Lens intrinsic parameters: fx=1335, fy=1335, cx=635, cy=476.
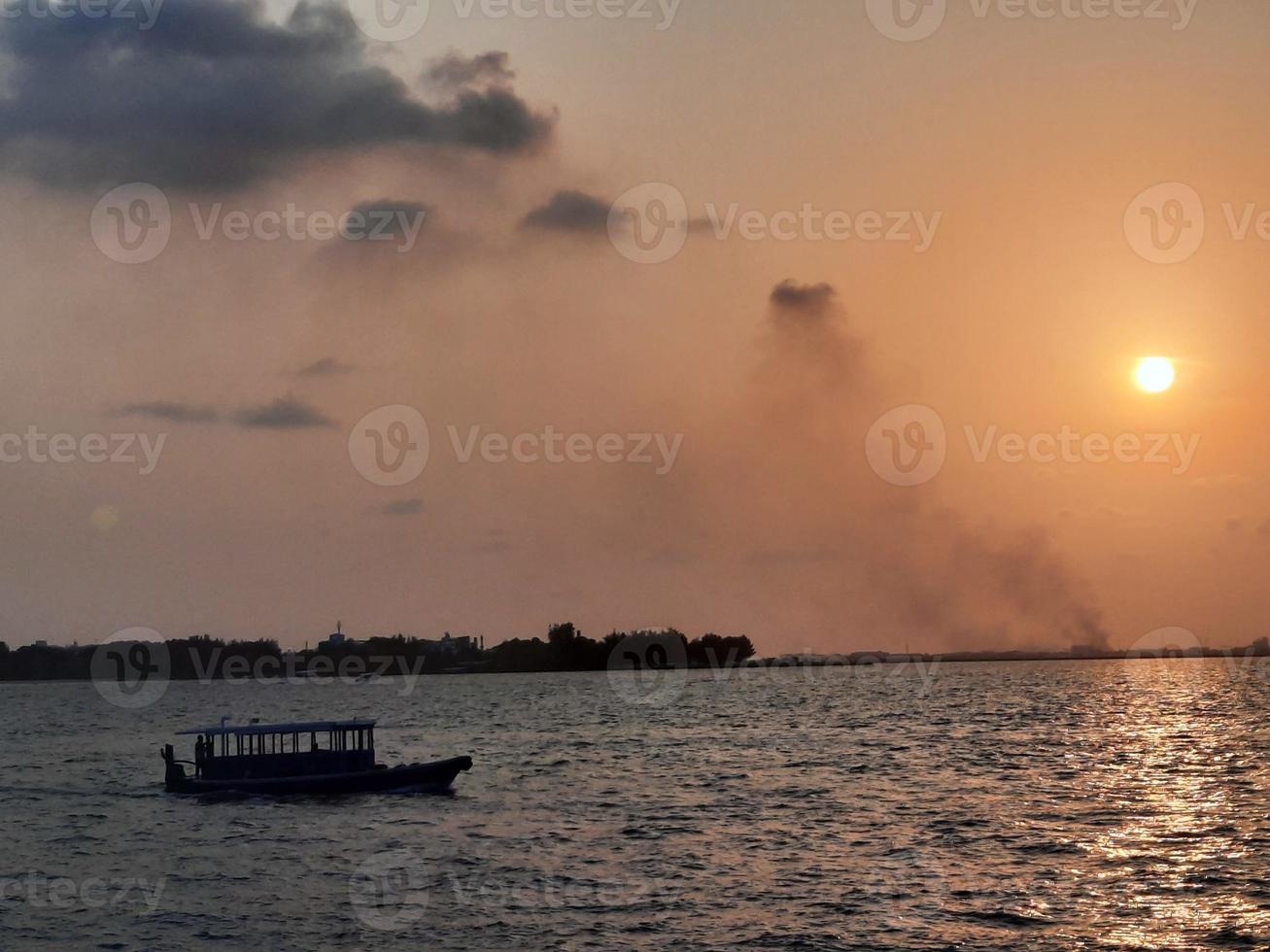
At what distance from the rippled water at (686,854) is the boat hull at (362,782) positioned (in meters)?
0.96

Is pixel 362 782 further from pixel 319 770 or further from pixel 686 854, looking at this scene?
pixel 686 854

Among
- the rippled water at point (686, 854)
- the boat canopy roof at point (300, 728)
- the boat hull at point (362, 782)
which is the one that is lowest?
the rippled water at point (686, 854)

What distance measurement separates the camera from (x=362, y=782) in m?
76.2

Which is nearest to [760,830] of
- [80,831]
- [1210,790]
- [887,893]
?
[887,893]

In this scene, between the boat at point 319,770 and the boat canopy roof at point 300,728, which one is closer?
the boat canopy roof at point 300,728

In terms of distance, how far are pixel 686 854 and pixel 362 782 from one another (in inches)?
1071

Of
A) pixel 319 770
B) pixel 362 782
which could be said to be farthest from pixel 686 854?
pixel 319 770

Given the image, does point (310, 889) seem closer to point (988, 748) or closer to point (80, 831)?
point (80, 831)

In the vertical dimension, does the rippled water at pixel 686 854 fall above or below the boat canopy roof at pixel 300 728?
below

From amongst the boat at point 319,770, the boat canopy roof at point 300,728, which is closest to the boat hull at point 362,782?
the boat at point 319,770

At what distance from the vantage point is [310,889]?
5012 centimetres

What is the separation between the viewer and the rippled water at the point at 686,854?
1686 inches

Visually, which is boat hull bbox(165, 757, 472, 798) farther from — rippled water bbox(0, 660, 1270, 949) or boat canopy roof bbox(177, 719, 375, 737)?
boat canopy roof bbox(177, 719, 375, 737)

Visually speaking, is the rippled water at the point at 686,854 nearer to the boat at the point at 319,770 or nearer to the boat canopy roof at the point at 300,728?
the boat at the point at 319,770
